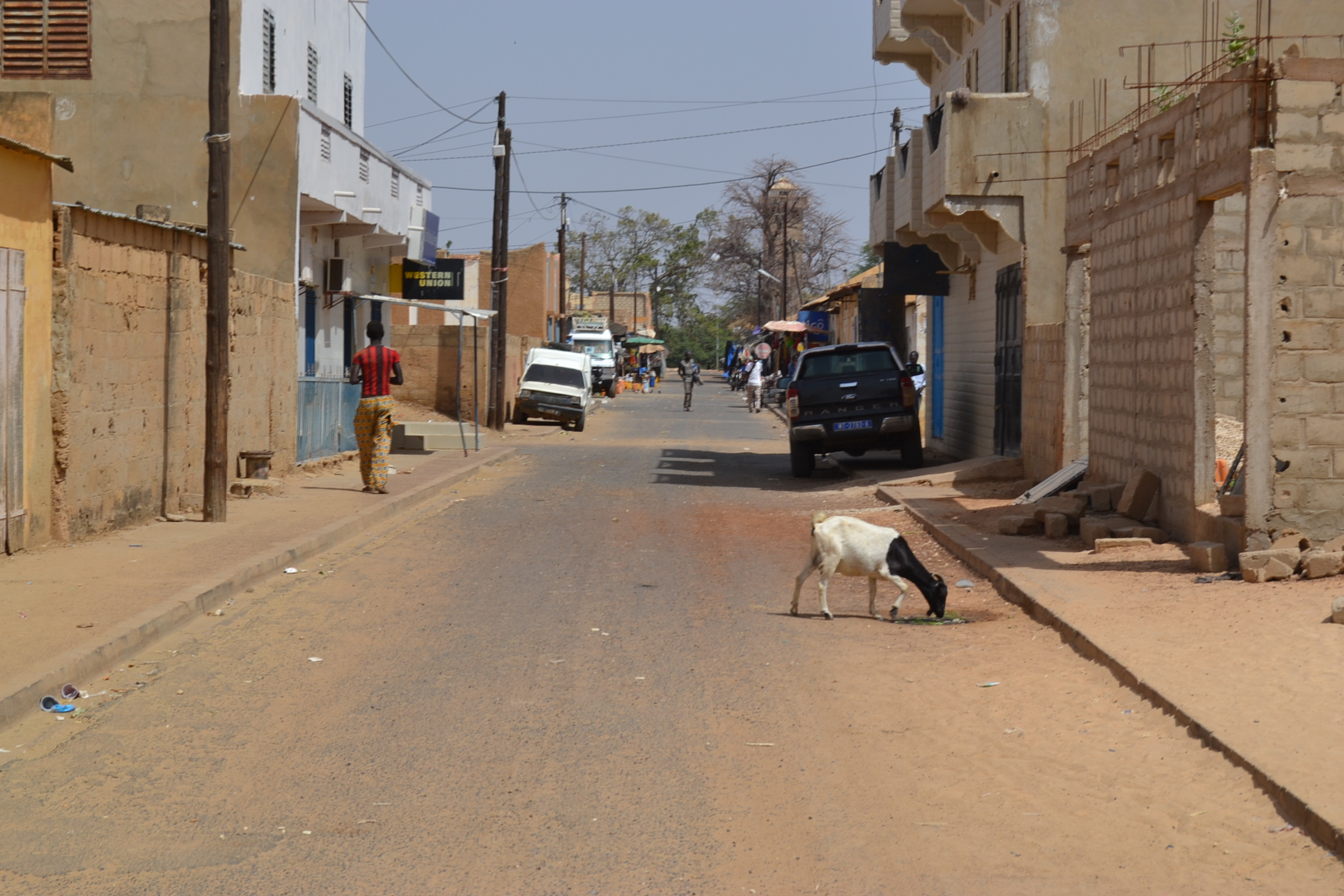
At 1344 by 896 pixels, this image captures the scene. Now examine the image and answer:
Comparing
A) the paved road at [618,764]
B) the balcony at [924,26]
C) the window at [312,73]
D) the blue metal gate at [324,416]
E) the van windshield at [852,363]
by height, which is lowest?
the paved road at [618,764]

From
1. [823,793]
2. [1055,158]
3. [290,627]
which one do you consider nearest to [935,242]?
[1055,158]

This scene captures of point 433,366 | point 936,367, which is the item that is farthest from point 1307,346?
point 433,366

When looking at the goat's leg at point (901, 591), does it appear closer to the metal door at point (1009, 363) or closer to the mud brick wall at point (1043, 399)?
the mud brick wall at point (1043, 399)

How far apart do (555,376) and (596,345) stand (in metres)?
27.3

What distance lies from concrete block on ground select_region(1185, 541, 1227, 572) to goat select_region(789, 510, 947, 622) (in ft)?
7.82

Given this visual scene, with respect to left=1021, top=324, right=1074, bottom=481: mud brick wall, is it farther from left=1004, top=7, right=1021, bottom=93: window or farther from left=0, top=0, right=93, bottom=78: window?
left=0, top=0, right=93, bottom=78: window

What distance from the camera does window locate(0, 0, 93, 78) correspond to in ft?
73.6

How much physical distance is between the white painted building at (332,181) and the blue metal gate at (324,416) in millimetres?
605

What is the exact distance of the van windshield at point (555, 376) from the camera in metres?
38.2

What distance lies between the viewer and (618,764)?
6027 mm

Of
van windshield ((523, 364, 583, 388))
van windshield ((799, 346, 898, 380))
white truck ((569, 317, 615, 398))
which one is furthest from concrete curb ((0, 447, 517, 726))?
white truck ((569, 317, 615, 398))

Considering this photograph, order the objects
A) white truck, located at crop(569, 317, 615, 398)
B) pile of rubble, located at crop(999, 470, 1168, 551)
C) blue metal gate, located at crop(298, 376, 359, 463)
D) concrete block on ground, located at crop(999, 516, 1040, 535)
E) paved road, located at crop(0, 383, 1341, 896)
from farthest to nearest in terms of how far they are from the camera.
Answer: white truck, located at crop(569, 317, 615, 398), blue metal gate, located at crop(298, 376, 359, 463), concrete block on ground, located at crop(999, 516, 1040, 535), pile of rubble, located at crop(999, 470, 1168, 551), paved road, located at crop(0, 383, 1341, 896)

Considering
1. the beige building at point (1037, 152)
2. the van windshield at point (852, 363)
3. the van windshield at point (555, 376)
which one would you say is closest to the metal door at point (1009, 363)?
the beige building at point (1037, 152)

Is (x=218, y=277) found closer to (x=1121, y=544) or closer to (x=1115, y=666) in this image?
(x=1121, y=544)
